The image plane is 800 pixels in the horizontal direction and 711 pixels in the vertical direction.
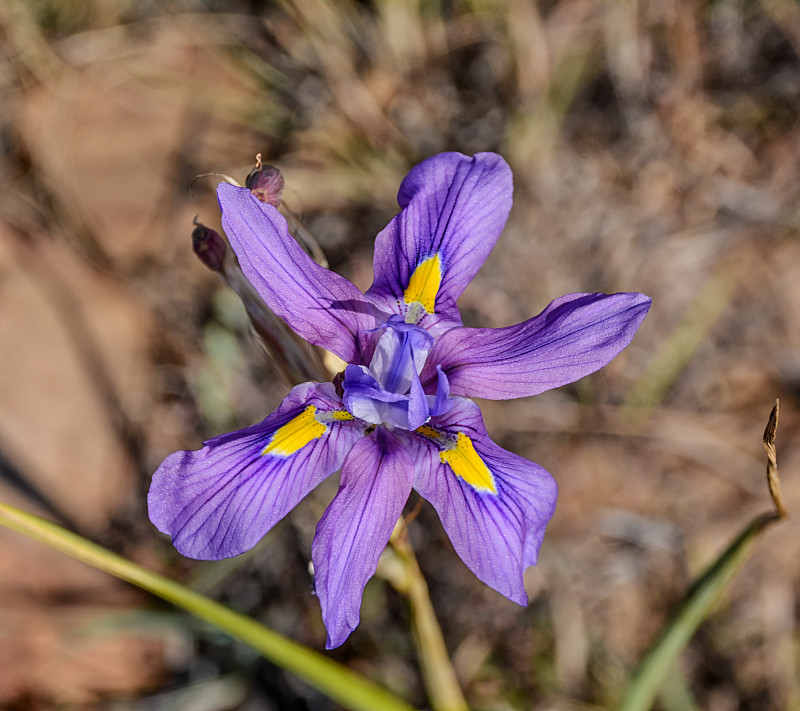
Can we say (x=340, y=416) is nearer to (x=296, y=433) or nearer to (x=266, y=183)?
(x=296, y=433)

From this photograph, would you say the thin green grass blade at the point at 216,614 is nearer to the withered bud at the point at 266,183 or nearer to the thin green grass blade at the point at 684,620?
the thin green grass blade at the point at 684,620

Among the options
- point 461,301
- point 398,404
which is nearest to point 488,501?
point 398,404

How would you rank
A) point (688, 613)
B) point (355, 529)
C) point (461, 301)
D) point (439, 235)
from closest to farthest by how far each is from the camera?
point (355, 529)
point (439, 235)
point (688, 613)
point (461, 301)

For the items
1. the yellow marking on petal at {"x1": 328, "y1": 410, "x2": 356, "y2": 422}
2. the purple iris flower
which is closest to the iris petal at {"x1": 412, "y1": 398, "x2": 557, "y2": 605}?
the purple iris flower

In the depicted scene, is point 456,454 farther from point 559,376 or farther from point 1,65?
point 1,65

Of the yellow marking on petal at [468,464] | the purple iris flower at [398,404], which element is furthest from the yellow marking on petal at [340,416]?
the yellow marking on petal at [468,464]

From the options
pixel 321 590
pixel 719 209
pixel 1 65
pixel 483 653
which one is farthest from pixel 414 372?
pixel 1 65
